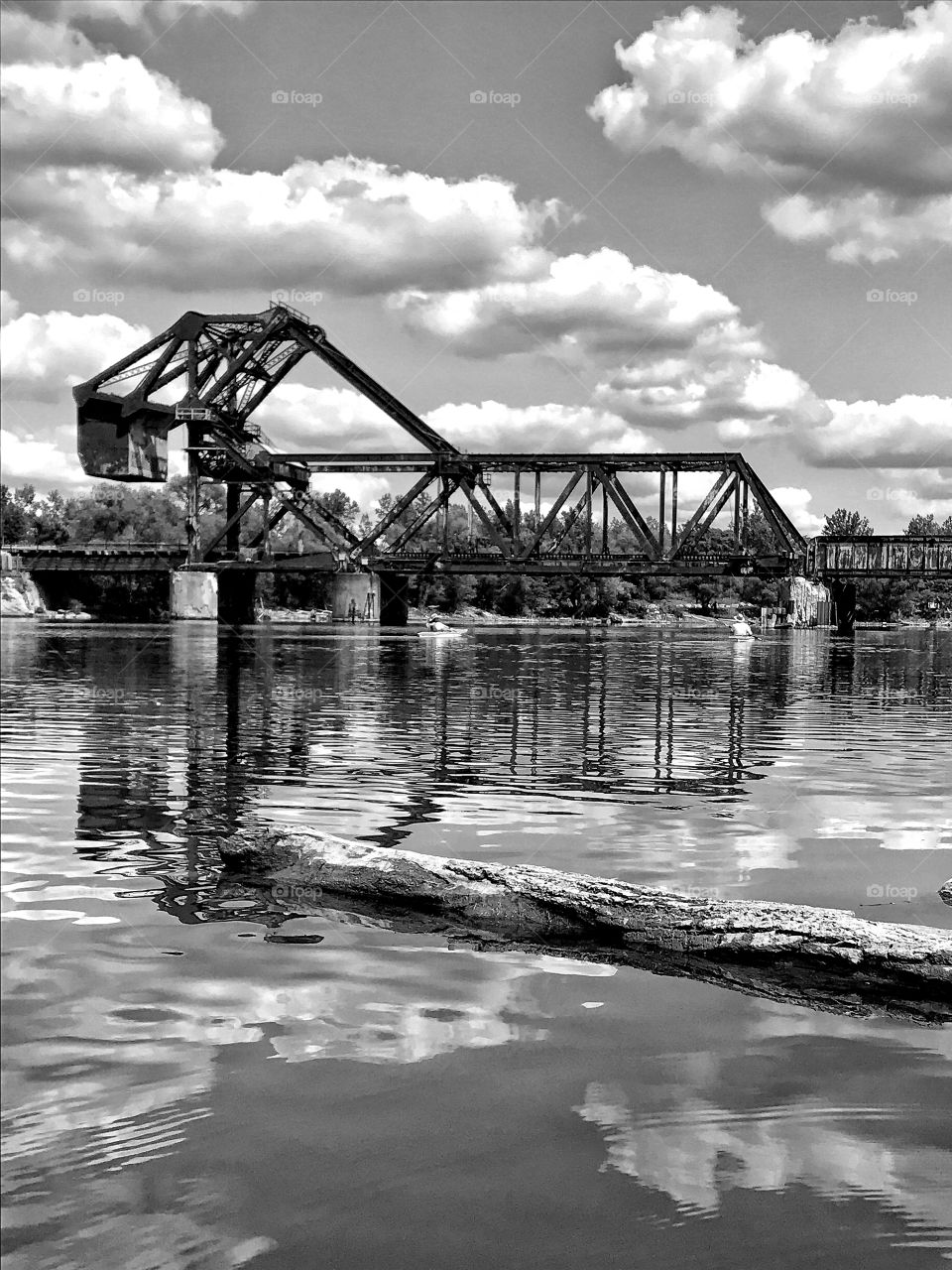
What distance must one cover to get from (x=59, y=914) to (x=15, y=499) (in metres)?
196

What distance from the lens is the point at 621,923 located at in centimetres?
802

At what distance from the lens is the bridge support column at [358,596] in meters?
107

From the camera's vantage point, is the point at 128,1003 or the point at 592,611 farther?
the point at 592,611

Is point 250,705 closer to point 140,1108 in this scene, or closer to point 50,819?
point 50,819

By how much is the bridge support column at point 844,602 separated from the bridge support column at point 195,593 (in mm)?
56809

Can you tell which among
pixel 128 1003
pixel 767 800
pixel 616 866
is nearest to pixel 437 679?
pixel 767 800

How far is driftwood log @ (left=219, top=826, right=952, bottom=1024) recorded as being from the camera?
7.12 m

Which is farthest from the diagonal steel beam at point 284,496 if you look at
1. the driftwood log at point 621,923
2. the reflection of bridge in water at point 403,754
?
the driftwood log at point 621,923

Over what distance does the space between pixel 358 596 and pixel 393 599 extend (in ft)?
18.9

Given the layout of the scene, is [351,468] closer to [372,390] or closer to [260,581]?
[372,390]

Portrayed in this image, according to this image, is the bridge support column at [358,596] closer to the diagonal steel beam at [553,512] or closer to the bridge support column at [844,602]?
the diagonal steel beam at [553,512]

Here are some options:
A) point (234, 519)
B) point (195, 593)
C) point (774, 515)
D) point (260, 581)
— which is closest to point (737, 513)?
point (774, 515)

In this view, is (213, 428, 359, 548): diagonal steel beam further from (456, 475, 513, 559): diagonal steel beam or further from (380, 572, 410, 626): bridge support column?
(456, 475, 513, 559): diagonal steel beam

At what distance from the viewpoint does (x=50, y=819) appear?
504 inches
